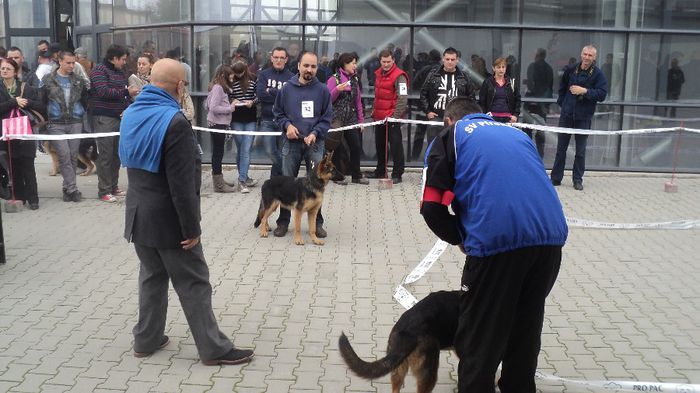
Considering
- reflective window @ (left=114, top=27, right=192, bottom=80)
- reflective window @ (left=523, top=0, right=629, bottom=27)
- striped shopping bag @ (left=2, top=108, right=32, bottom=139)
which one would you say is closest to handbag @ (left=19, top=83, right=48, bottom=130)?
striped shopping bag @ (left=2, top=108, right=32, bottom=139)

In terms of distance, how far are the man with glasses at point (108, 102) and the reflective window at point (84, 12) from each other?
6.17m

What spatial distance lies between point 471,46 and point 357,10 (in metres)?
2.00

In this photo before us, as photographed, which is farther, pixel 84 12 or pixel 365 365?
pixel 84 12

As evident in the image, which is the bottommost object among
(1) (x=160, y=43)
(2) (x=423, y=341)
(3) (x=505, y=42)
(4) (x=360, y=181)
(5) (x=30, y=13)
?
(4) (x=360, y=181)

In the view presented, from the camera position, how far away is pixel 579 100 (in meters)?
10.8

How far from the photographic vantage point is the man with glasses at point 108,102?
9.73 meters

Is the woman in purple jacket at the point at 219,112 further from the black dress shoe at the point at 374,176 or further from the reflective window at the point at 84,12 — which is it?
the reflective window at the point at 84,12

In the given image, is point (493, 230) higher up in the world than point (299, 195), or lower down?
higher up

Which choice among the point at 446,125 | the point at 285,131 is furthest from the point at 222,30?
the point at 446,125

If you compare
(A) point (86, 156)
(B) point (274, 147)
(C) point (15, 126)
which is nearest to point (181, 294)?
(B) point (274, 147)

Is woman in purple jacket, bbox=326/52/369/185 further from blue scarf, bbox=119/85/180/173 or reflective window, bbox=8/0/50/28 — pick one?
reflective window, bbox=8/0/50/28

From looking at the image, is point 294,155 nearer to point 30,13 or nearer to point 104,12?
point 104,12

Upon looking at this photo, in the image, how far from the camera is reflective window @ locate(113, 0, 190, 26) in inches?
479

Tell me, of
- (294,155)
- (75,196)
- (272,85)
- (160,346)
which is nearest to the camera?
(160,346)
